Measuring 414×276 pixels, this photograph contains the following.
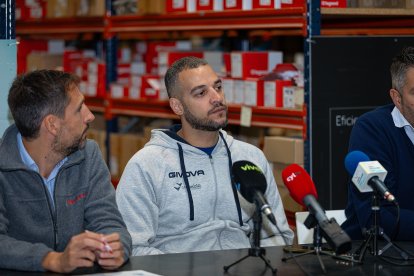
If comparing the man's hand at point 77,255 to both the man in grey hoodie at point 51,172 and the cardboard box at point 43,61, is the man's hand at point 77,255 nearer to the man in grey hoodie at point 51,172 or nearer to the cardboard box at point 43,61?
the man in grey hoodie at point 51,172

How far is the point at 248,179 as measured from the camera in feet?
9.57

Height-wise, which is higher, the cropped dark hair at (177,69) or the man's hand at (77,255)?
the cropped dark hair at (177,69)

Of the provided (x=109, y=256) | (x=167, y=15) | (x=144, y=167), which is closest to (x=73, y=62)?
(x=167, y=15)

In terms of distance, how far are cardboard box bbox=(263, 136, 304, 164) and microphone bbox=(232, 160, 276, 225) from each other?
2.42 m

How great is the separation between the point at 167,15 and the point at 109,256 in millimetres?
3909

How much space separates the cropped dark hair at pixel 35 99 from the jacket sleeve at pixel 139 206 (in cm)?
49

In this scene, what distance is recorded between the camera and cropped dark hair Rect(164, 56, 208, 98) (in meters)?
4.12

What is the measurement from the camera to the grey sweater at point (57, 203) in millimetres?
3312

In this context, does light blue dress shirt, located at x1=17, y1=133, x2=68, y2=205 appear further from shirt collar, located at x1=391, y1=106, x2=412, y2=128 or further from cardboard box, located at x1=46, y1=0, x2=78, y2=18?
cardboard box, located at x1=46, y1=0, x2=78, y2=18

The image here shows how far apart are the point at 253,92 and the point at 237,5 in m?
0.59

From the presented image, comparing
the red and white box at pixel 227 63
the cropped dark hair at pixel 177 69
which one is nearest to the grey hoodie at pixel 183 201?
the cropped dark hair at pixel 177 69

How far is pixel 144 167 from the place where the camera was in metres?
3.78

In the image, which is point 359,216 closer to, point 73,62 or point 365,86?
point 365,86

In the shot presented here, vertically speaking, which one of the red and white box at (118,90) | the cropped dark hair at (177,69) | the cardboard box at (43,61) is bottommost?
the red and white box at (118,90)
